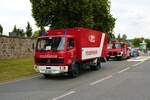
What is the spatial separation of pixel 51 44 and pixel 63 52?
3.27 ft

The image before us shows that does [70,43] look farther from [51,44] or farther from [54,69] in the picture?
[54,69]

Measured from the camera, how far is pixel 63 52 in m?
17.7

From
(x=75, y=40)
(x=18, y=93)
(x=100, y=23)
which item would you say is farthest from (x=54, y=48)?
(x=100, y=23)

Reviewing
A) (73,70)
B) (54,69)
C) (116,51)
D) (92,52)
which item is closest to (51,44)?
(54,69)

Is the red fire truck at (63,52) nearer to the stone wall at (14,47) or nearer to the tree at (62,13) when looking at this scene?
A: the tree at (62,13)

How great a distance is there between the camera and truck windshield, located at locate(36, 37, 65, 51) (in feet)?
59.1

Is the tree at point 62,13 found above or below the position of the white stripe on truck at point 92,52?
above

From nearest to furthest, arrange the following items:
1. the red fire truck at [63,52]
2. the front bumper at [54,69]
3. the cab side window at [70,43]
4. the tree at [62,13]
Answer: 1. the front bumper at [54,69]
2. the red fire truck at [63,52]
3. the cab side window at [70,43]
4. the tree at [62,13]

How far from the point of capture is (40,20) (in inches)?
1265

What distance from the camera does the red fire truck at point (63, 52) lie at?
1770 cm

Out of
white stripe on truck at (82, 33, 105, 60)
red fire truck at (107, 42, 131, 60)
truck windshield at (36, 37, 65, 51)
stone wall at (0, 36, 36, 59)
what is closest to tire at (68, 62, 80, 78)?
truck windshield at (36, 37, 65, 51)

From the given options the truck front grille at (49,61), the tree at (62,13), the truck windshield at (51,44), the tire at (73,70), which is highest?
the tree at (62,13)

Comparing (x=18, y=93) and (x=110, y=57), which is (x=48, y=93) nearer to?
(x=18, y=93)

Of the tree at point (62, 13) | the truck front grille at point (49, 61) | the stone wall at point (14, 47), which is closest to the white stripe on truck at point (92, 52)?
the truck front grille at point (49, 61)
